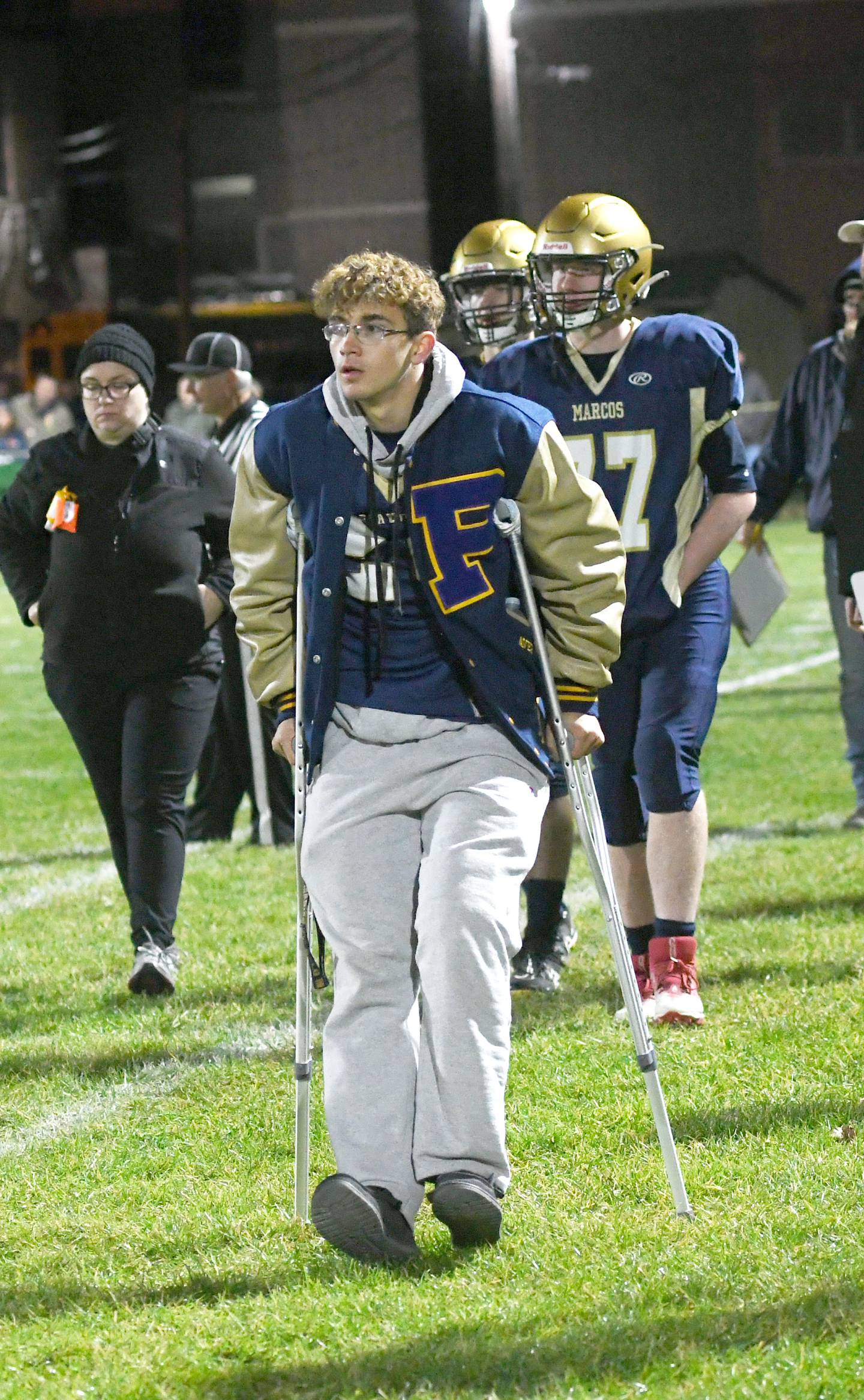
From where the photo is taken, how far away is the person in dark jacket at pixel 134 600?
6.52m

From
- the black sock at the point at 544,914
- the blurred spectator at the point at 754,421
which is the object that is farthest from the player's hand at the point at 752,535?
the blurred spectator at the point at 754,421

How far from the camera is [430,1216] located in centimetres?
427

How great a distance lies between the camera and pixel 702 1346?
3455 millimetres

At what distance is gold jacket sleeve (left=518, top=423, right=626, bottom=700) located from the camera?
162 inches

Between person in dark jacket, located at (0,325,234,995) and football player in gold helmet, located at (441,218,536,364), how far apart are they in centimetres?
116

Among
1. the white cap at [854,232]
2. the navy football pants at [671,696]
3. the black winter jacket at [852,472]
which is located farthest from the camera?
the navy football pants at [671,696]

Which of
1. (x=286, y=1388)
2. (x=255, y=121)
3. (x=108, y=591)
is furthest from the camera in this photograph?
(x=255, y=121)

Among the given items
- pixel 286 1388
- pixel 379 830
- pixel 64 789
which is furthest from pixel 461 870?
pixel 64 789

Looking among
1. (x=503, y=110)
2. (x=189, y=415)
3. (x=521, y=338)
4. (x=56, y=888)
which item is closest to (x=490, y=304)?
(x=521, y=338)

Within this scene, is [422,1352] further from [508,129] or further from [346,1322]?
[508,129]

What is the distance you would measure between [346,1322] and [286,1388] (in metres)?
0.28

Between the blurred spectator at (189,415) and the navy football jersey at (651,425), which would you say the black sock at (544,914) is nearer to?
the navy football jersey at (651,425)

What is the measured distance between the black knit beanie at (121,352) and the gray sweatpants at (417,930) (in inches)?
102

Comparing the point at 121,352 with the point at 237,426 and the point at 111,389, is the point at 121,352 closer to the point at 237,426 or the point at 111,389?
the point at 111,389
